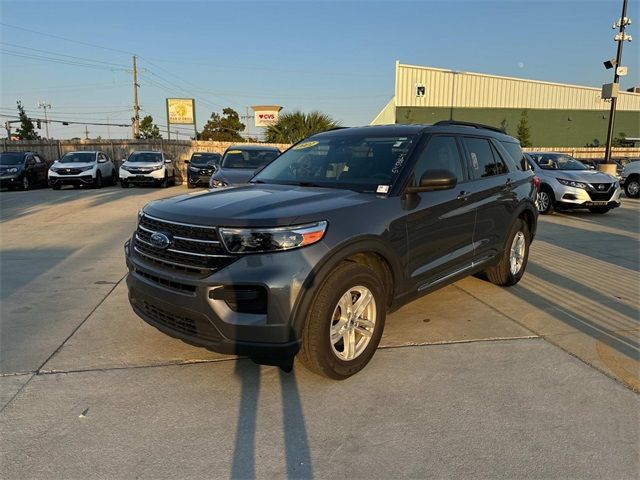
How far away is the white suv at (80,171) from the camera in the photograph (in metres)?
18.5

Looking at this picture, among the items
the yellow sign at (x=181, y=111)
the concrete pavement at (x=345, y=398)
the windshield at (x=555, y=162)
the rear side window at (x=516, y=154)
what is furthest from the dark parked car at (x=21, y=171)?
the yellow sign at (x=181, y=111)

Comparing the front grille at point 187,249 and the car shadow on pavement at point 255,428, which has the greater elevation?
the front grille at point 187,249

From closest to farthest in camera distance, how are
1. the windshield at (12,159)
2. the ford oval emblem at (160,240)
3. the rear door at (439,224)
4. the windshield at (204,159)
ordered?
the ford oval emblem at (160,240) < the rear door at (439,224) < the windshield at (12,159) < the windshield at (204,159)

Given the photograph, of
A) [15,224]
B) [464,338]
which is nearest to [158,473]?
[464,338]

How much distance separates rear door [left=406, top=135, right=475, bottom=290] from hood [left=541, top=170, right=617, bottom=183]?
29.2 feet

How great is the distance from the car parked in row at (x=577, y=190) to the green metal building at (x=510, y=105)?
109ft

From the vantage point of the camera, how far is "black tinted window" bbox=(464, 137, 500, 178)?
4.77 meters

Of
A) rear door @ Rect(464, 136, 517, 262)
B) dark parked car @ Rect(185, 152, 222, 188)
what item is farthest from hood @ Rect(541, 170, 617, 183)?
dark parked car @ Rect(185, 152, 222, 188)

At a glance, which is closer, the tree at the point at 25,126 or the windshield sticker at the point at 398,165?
the windshield sticker at the point at 398,165

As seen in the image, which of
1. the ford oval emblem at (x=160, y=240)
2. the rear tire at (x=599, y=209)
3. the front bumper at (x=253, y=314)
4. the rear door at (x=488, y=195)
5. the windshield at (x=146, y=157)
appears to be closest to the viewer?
the front bumper at (x=253, y=314)

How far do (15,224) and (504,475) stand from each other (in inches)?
425

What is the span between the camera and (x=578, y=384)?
3.33 m

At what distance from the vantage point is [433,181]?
3.66 m

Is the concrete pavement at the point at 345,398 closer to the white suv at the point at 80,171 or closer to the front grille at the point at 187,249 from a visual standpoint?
the front grille at the point at 187,249
